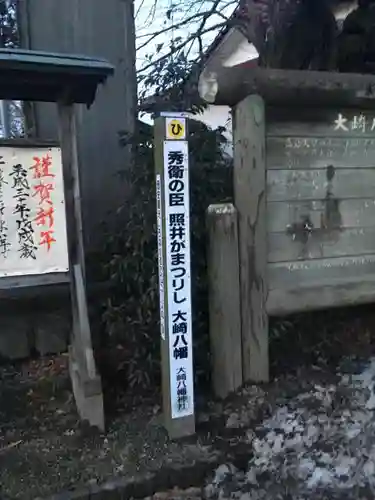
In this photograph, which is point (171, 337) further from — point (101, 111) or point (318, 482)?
point (101, 111)

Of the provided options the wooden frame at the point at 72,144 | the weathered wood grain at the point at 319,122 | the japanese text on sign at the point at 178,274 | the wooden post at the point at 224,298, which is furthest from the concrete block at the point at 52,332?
the weathered wood grain at the point at 319,122

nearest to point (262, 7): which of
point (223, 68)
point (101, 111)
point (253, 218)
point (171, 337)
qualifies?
point (101, 111)

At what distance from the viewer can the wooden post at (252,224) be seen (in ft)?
12.1

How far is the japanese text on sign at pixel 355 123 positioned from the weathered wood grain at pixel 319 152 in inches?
2.9

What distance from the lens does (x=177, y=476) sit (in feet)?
10.5

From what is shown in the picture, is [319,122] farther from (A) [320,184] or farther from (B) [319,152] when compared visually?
(A) [320,184]

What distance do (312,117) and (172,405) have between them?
7.58 ft

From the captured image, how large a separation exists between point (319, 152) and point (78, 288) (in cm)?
206

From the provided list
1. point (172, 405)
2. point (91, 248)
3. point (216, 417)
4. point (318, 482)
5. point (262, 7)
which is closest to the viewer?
point (318, 482)

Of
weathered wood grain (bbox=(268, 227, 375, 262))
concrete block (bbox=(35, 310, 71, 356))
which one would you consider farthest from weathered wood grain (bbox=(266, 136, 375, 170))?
concrete block (bbox=(35, 310, 71, 356))

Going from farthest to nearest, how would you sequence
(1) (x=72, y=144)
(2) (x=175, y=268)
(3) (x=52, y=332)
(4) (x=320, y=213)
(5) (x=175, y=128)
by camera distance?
1. (3) (x=52, y=332)
2. (4) (x=320, y=213)
3. (1) (x=72, y=144)
4. (2) (x=175, y=268)
5. (5) (x=175, y=128)

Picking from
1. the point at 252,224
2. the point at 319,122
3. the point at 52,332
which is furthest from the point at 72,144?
the point at 52,332

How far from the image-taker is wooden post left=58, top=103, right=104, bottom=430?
139 inches

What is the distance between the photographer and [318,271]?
4027mm
